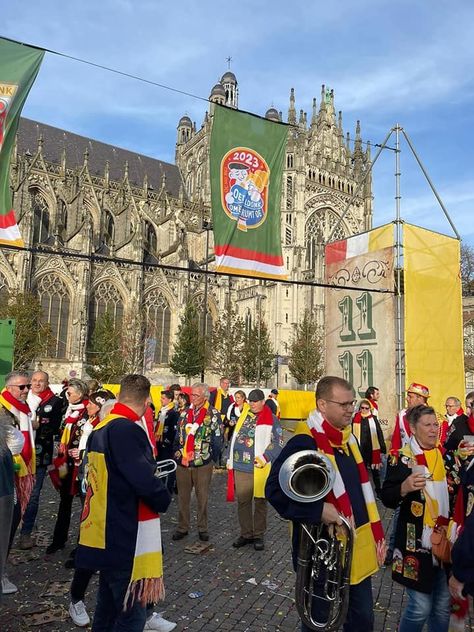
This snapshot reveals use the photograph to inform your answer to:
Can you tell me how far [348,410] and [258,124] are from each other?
18.9ft

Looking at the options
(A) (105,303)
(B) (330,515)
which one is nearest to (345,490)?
(B) (330,515)

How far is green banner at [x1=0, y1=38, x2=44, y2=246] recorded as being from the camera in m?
5.77

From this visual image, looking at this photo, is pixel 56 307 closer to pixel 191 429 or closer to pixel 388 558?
pixel 191 429

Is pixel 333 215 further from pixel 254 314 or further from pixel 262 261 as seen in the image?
pixel 262 261

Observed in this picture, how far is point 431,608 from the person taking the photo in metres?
2.93

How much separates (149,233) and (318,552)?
4144 cm

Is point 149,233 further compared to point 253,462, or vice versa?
point 149,233

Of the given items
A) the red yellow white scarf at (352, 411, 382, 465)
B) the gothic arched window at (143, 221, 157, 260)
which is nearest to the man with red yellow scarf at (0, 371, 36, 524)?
the red yellow white scarf at (352, 411, 382, 465)

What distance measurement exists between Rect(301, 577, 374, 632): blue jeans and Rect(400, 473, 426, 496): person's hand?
21.8 inches

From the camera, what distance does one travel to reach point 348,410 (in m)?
2.73

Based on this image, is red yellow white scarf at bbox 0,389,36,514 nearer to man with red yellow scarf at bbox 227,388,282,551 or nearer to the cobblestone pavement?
the cobblestone pavement

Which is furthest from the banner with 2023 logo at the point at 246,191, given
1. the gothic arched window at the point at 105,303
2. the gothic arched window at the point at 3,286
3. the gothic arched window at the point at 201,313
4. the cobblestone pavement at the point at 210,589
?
the gothic arched window at the point at 201,313

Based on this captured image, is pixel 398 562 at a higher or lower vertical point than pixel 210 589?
higher

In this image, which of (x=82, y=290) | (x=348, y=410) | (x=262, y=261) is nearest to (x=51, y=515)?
(x=262, y=261)
